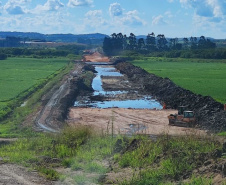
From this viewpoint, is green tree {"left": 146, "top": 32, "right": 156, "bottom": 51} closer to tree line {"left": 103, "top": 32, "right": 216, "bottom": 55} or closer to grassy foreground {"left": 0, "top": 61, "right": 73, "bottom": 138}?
tree line {"left": 103, "top": 32, "right": 216, "bottom": 55}

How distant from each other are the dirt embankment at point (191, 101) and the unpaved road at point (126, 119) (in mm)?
1935

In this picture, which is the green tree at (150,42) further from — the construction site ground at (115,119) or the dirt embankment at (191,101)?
the construction site ground at (115,119)

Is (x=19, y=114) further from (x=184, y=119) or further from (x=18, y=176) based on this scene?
(x=18, y=176)

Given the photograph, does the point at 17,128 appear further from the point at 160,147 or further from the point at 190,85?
the point at 190,85

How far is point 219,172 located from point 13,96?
31.8 m

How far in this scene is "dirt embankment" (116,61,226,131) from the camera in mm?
28548

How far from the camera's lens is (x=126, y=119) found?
3206 centimetres

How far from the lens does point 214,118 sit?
29000mm

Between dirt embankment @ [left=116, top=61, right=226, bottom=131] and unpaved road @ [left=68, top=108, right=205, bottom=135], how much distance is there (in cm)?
193

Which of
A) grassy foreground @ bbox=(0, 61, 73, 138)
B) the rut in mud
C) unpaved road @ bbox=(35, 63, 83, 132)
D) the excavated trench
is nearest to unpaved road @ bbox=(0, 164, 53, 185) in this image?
the excavated trench

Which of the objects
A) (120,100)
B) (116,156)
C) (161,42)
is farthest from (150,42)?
(116,156)

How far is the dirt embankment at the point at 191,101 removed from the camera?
93.7 feet

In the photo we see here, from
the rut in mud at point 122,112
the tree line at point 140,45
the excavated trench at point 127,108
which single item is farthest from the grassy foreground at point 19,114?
the tree line at point 140,45

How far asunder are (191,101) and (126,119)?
7785 mm
